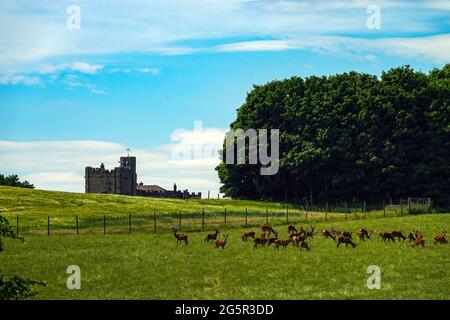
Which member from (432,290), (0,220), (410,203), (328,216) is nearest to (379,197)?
(410,203)

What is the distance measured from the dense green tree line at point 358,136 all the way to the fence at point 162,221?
10403 millimetres

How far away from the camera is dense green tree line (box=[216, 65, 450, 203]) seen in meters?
101

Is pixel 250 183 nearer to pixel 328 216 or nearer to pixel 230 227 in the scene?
pixel 328 216

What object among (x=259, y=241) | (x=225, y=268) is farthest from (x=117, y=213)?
(x=225, y=268)

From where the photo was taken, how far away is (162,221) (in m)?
82.2

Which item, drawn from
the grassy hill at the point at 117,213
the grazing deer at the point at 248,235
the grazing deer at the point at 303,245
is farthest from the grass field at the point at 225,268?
the grassy hill at the point at 117,213

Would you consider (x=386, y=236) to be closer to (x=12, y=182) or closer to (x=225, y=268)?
(x=225, y=268)

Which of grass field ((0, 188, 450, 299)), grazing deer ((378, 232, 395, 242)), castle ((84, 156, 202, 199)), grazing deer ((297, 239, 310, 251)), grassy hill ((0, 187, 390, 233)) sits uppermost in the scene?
castle ((84, 156, 202, 199))

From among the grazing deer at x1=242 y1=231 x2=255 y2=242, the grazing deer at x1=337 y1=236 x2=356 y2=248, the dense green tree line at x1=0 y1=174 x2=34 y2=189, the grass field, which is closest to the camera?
the grass field

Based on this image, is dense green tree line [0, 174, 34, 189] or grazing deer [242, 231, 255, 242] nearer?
grazing deer [242, 231, 255, 242]

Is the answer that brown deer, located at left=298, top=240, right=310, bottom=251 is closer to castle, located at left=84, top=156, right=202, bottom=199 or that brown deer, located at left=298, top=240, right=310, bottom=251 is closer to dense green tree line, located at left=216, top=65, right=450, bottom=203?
dense green tree line, located at left=216, top=65, right=450, bottom=203

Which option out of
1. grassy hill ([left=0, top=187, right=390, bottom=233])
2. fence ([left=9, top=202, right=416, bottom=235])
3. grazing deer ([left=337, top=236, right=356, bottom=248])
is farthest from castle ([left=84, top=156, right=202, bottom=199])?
grazing deer ([left=337, top=236, right=356, bottom=248])

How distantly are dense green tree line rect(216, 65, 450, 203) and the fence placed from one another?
1040cm

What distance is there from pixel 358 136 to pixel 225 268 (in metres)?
66.4
